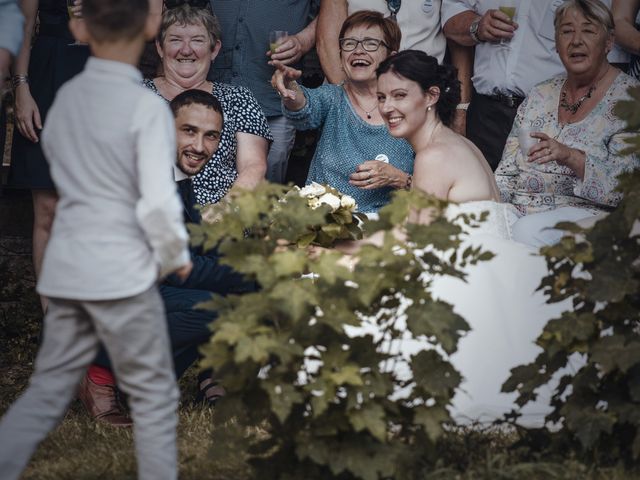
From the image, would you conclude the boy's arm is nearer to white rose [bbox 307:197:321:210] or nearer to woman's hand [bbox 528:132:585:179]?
white rose [bbox 307:197:321:210]

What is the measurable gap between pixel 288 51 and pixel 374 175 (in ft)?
2.99

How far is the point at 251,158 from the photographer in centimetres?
601

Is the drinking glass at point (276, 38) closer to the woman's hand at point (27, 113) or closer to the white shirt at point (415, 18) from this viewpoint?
the white shirt at point (415, 18)

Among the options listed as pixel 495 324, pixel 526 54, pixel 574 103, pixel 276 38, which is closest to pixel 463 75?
pixel 526 54

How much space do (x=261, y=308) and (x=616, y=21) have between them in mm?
3448

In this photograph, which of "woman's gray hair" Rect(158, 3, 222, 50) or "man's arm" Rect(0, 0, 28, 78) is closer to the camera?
"man's arm" Rect(0, 0, 28, 78)

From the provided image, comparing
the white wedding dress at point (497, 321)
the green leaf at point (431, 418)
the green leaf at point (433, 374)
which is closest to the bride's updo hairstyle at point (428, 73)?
the white wedding dress at point (497, 321)

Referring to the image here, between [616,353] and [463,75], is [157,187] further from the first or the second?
[463,75]

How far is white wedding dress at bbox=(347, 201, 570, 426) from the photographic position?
4770 millimetres

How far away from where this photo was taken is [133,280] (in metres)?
3.28

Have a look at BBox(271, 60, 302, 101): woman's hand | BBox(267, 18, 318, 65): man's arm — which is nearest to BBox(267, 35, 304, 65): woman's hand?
BBox(267, 18, 318, 65): man's arm

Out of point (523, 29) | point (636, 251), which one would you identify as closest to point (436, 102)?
point (523, 29)

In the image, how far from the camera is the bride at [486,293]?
4777 millimetres

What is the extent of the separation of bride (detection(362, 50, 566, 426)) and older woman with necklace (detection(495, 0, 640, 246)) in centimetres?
29
